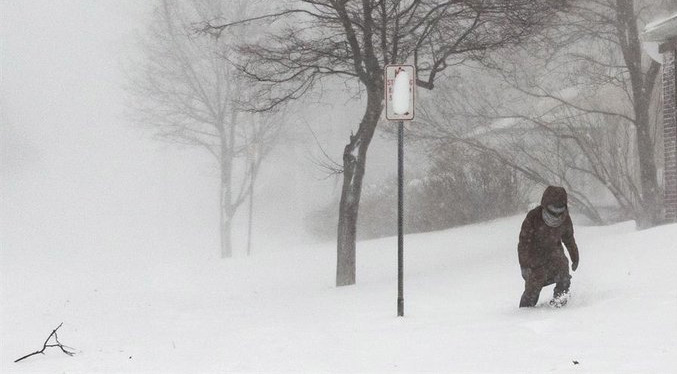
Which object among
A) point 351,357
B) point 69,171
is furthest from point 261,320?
point 69,171

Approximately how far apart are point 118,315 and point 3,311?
3760 millimetres

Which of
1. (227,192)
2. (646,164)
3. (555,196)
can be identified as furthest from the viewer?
(227,192)

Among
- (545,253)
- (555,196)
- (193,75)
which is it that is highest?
(193,75)

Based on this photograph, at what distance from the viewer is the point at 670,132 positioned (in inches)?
527

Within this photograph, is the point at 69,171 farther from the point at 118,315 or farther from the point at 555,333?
the point at 555,333

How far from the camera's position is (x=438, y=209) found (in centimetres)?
2144

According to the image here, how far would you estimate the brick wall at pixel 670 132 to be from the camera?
13.2m

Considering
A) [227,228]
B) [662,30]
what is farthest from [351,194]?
[227,228]

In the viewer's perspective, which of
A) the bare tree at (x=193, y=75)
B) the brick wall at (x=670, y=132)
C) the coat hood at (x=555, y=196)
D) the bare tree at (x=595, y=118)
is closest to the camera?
the coat hood at (x=555, y=196)

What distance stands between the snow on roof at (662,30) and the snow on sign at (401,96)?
287 inches

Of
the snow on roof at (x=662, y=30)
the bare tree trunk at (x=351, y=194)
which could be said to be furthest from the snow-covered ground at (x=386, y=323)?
the snow on roof at (x=662, y=30)

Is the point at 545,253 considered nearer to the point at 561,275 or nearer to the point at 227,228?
the point at 561,275

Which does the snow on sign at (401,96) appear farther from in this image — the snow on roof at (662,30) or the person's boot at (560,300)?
the snow on roof at (662,30)

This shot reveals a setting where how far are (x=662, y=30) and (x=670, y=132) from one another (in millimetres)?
A: 1908
